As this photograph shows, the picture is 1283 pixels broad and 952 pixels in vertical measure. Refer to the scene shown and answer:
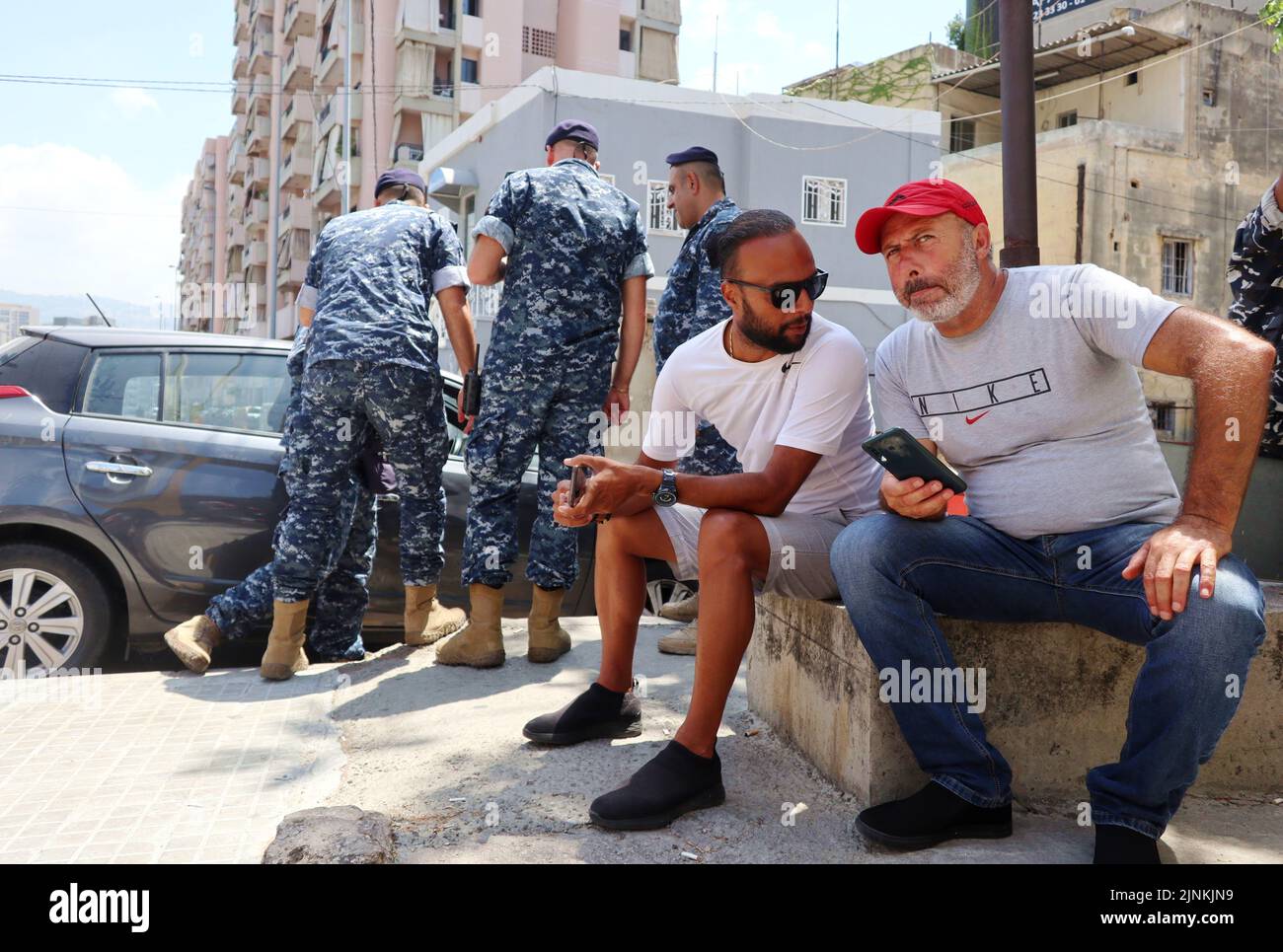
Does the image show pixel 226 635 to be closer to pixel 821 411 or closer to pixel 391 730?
pixel 391 730

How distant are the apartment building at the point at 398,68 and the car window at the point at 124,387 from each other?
71.6 ft

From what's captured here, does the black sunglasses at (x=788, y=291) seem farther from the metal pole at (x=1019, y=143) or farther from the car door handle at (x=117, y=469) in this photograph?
the car door handle at (x=117, y=469)

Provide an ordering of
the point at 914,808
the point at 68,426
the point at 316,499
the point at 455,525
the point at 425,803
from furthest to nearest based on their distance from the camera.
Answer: the point at 455,525
the point at 68,426
the point at 316,499
the point at 425,803
the point at 914,808

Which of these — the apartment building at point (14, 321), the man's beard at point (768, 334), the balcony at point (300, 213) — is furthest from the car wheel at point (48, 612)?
the balcony at point (300, 213)

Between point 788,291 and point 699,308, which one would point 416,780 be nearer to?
point 788,291

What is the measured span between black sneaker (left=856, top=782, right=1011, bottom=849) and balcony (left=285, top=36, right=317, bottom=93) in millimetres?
41055

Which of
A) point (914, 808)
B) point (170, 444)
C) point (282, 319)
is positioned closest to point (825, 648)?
point (914, 808)

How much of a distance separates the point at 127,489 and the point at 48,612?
57 cm

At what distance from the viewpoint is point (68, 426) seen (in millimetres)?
4395

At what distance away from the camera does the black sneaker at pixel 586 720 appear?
3084 mm

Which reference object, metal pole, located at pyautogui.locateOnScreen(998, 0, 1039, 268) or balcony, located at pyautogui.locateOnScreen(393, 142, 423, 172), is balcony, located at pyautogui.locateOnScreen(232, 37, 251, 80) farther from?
metal pole, located at pyautogui.locateOnScreen(998, 0, 1039, 268)

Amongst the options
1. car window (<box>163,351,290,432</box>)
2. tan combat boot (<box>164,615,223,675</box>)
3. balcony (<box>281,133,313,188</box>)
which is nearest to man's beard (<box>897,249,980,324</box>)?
tan combat boot (<box>164,615,223,675</box>)

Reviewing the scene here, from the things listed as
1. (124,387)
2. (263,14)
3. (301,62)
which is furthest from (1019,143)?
(263,14)
